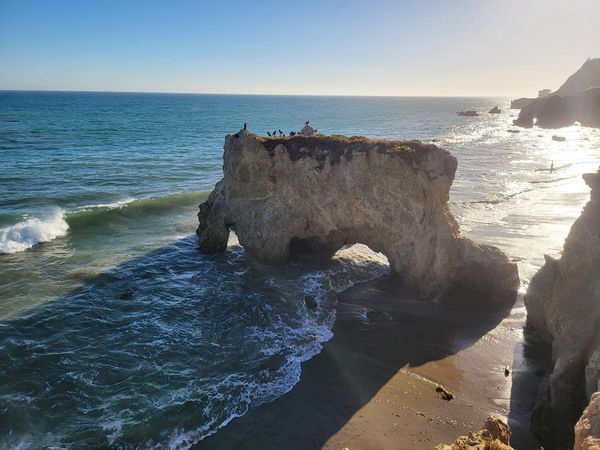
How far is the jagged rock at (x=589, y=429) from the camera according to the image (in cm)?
703

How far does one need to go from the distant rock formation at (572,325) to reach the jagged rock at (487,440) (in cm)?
312

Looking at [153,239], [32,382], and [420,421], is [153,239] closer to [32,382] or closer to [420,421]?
[32,382]

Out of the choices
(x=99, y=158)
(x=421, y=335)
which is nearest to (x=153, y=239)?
(x=421, y=335)

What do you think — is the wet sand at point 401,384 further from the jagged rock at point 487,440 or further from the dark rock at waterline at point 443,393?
the jagged rock at point 487,440

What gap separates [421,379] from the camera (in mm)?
14680

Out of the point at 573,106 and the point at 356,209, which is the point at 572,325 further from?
the point at 573,106

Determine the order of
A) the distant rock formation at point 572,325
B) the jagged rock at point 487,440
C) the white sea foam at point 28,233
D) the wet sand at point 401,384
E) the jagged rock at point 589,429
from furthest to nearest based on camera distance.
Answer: the white sea foam at point 28,233 < the wet sand at point 401,384 < the distant rock formation at point 572,325 < the jagged rock at point 487,440 < the jagged rock at point 589,429

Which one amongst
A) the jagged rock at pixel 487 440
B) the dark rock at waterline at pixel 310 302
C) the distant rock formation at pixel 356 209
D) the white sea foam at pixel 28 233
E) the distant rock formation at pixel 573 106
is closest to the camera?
the jagged rock at pixel 487 440

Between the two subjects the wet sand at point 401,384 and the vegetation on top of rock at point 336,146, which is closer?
the wet sand at point 401,384

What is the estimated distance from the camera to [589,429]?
7535 mm

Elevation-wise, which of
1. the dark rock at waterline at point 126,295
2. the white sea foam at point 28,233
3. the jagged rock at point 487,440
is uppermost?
the jagged rock at point 487,440

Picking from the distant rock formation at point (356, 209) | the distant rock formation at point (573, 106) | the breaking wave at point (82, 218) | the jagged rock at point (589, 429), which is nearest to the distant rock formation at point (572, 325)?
the jagged rock at point (589, 429)

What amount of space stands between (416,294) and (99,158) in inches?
1805

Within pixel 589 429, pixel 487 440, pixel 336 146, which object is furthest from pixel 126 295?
pixel 589 429
